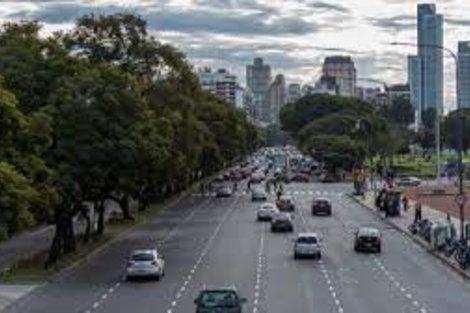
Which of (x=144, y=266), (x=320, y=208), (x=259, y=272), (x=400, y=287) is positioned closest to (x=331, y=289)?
(x=400, y=287)

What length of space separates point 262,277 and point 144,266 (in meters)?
4.85

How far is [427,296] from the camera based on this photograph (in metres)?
45.8

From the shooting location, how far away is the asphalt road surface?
4331 cm

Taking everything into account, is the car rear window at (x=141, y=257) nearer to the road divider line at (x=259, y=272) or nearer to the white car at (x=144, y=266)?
the white car at (x=144, y=266)

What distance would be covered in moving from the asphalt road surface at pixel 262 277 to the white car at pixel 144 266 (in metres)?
0.62

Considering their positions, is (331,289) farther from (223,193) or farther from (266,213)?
(223,193)

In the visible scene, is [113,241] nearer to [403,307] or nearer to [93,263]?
[93,263]

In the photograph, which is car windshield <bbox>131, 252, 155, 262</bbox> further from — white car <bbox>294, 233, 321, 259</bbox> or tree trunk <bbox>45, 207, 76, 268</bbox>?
white car <bbox>294, 233, 321, 259</bbox>

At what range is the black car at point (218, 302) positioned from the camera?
34781mm

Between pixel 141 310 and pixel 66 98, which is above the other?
pixel 66 98

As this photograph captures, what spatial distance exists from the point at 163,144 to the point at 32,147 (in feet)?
69.9

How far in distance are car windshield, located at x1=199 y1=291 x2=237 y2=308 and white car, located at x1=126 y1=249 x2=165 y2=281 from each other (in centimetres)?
1681

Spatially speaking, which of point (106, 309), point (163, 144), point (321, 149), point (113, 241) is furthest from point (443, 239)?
point (321, 149)

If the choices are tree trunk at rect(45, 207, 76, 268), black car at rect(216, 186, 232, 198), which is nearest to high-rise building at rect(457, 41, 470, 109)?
tree trunk at rect(45, 207, 76, 268)
